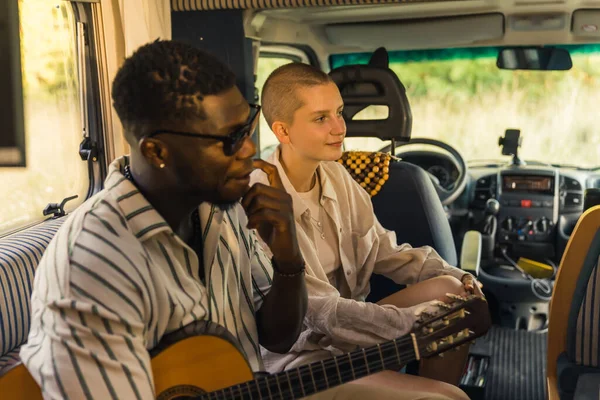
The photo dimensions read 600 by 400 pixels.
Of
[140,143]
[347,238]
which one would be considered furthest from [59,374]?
[347,238]

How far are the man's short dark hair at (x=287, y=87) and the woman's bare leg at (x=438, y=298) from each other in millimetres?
711

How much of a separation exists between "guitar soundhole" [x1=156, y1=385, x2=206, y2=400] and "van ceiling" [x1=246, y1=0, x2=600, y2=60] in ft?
8.16

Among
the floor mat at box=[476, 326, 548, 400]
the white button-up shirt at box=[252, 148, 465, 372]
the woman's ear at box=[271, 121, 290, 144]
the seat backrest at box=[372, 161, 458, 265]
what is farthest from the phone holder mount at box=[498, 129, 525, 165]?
the woman's ear at box=[271, 121, 290, 144]

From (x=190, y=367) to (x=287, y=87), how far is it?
3.71 feet

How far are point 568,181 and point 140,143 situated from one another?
366 cm

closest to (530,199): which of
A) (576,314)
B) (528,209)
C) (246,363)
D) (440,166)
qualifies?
(528,209)

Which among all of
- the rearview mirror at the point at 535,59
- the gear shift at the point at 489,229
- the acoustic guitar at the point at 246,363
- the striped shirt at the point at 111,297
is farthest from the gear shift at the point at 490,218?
the striped shirt at the point at 111,297

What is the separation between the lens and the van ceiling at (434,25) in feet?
12.4

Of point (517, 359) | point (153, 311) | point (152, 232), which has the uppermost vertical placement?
point (152, 232)

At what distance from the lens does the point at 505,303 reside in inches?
163

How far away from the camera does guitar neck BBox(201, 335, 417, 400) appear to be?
1.53 meters

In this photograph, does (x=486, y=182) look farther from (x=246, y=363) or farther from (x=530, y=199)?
(x=246, y=363)

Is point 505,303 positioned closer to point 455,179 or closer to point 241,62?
point 455,179

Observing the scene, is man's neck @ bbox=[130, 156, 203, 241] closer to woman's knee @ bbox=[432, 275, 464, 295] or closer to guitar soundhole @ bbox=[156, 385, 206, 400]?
guitar soundhole @ bbox=[156, 385, 206, 400]
